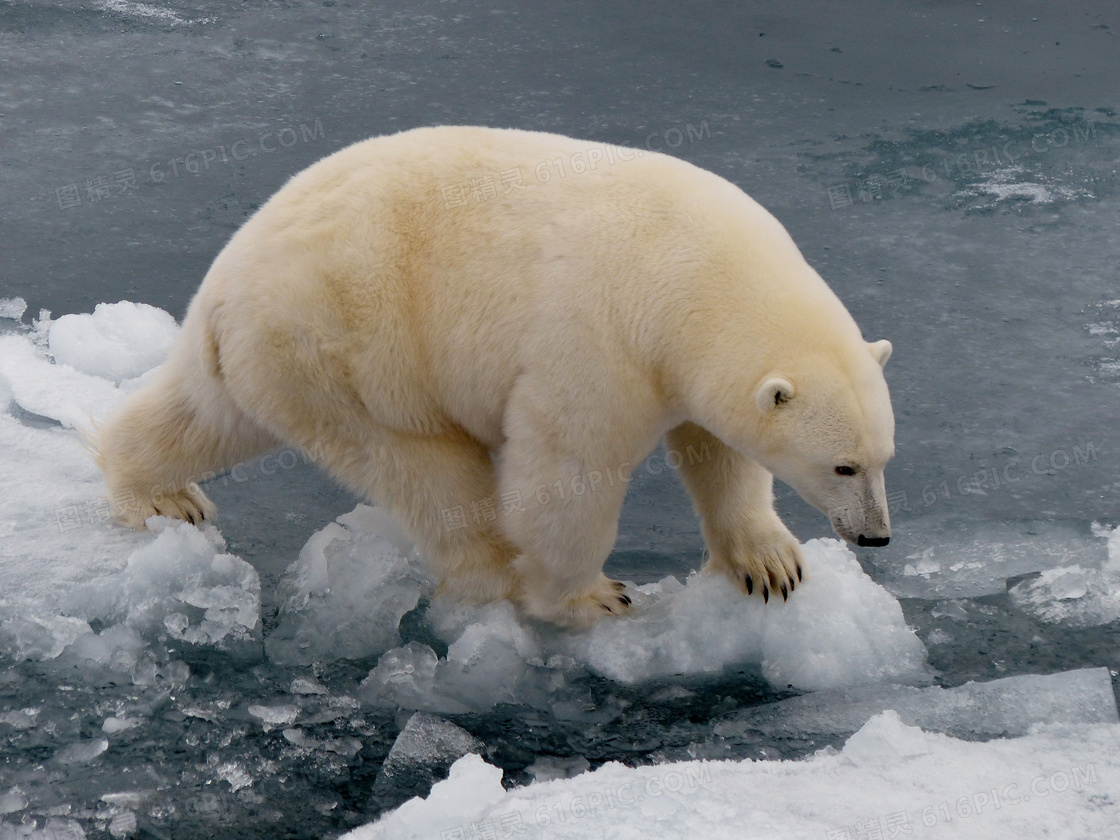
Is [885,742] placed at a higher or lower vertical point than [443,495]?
lower

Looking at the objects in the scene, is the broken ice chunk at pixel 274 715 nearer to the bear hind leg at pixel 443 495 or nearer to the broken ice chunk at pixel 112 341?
the bear hind leg at pixel 443 495

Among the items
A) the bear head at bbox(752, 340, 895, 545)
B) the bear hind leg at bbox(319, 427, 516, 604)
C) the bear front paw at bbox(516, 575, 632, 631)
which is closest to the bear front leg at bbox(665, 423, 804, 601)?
the bear front paw at bbox(516, 575, 632, 631)

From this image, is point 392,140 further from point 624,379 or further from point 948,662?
point 948,662

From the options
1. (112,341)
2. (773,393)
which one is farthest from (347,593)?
(112,341)

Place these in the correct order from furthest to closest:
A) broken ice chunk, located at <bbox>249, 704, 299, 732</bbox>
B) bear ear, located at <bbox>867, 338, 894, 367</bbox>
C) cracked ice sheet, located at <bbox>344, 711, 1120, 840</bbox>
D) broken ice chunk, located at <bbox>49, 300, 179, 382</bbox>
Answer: broken ice chunk, located at <bbox>49, 300, 179, 382</bbox>
broken ice chunk, located at <bbox>249, 704, 299, 732</bbox>
bear ear, located at <bbox>867, 338, 894, 367</bbox>
cracked ice sheet, located at <bbox>344, 711, 1120, 840</bbox>

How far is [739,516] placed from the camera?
3.70 m

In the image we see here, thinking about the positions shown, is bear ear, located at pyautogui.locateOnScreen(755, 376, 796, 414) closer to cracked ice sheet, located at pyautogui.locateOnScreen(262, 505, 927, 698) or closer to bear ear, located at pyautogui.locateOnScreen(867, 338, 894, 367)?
bear ear, located at pyautogui.locateOnScreen(867, 338, 894, 367)

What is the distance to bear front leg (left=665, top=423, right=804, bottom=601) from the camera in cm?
364

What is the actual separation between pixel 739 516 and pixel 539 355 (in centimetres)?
88

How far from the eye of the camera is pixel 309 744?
3.20m

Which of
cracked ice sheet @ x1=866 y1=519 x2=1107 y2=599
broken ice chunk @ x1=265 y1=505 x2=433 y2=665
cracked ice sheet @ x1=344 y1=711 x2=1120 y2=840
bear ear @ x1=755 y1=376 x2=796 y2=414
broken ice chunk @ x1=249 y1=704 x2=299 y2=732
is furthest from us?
cracked ice sheet @ x1=866 y1=519 x2=1107 y2=599

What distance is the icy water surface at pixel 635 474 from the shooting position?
3.26 meters

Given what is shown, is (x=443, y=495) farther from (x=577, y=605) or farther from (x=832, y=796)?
(x=832, y=796)

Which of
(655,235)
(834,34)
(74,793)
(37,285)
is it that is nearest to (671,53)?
(834,34)
